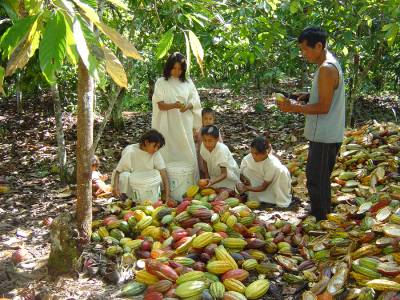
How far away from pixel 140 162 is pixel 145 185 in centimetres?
24

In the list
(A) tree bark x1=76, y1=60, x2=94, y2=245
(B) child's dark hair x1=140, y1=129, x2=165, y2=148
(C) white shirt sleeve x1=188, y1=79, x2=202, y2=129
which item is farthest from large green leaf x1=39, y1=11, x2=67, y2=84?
(C) white shirt sleeve x1=188, y1=79, x2=202, y2=129

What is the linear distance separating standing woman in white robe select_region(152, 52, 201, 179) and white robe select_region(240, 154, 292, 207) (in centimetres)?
67

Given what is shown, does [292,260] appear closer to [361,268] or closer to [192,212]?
[361,268]

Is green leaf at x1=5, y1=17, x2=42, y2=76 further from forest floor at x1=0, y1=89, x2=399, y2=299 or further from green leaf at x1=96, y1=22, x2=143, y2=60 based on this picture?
forest floor at x1=0, y1=89, x2=399, y2=299

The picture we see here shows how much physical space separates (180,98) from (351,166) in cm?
197

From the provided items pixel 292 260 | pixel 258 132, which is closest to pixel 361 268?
pixel 292 260

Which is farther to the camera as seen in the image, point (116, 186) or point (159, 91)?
point (159, 91)

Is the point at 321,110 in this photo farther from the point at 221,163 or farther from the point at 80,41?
the point at 80,41

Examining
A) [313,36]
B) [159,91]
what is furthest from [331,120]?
[159,91]

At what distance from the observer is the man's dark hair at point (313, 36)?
10.1 ft

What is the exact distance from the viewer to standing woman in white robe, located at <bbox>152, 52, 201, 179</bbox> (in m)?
4.33

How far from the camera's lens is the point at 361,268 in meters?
2.58

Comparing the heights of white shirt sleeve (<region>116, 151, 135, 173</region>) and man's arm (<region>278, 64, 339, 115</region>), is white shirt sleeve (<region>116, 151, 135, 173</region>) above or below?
below

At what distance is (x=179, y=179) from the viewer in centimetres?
428
